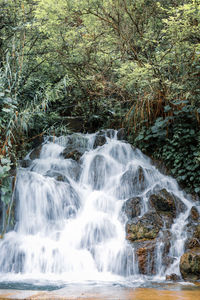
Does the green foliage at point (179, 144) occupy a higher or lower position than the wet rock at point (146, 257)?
higher

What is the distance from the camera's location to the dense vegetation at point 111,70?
7.07m

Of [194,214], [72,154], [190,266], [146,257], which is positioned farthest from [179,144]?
[190,266]

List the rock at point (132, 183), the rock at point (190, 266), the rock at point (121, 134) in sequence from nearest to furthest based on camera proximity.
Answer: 1. the rock at point (190, 266)
2. the rock at point (132, 183)
3. the rock at point (121, 134)

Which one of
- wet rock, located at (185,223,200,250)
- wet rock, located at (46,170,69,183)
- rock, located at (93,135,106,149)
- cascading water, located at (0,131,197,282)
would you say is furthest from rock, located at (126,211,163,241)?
rock, located at (93,135,106,149)

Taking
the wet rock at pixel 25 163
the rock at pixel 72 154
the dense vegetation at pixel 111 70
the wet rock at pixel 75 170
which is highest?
the dense vegetation at pixel 111 70

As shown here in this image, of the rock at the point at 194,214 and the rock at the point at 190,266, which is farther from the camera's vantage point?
the rock at the point at 194,214

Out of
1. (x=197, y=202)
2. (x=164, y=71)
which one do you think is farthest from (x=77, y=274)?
(x=164, y=71)

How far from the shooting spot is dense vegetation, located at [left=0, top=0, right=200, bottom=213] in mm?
7066

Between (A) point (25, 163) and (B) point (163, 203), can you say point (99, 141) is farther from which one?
(B) point (163, 203)

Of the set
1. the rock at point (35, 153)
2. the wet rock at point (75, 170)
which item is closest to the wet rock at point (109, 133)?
the wet rock at point (75, 170)

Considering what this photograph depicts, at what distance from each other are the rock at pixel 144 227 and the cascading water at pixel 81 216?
0.20m

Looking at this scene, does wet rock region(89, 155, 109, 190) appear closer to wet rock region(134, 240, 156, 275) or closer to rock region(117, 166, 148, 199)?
rock region(117, 166, 148, 199)

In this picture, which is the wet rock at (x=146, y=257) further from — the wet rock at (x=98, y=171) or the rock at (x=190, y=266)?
the wet rock at (x=98, y=171)

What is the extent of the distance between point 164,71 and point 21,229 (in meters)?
5.59
